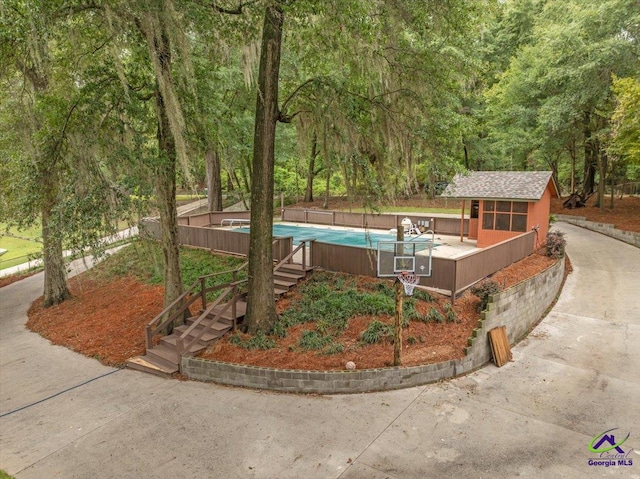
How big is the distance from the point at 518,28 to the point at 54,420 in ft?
113

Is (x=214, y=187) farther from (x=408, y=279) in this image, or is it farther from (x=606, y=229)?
(x=606, y=229)

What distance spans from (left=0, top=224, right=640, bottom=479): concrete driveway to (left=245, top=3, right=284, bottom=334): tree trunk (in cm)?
209

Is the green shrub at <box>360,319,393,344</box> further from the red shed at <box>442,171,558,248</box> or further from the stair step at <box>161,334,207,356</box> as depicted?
the red shed at <box>442,171,558,248</box>

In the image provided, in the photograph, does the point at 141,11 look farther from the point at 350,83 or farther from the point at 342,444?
the point at 342,444

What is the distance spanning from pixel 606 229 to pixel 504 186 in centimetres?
913

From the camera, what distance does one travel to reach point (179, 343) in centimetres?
771

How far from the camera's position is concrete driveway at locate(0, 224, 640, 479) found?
5.12 metres

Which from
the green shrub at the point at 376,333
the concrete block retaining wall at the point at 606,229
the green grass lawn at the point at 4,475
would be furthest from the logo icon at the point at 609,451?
the concrete block retaining wall at the point at 606,229

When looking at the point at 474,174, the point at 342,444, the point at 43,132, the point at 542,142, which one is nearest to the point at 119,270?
the point at 43,132

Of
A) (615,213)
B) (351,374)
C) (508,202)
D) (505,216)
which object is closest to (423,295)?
(351,374)

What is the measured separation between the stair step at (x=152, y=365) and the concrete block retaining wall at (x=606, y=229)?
20093 mm

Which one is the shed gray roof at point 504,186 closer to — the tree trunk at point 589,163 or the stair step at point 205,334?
the stair step at point 205,334

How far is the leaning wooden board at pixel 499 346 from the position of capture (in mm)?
8094

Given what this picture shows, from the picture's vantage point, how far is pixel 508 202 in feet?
49.4
